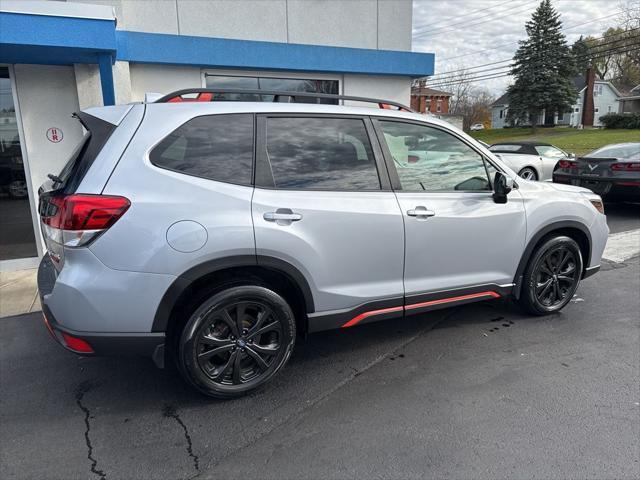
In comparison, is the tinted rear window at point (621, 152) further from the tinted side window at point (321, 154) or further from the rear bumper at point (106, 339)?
the rear bumper at point (106, 339)

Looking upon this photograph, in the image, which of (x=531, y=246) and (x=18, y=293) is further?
(x=18, y=293)

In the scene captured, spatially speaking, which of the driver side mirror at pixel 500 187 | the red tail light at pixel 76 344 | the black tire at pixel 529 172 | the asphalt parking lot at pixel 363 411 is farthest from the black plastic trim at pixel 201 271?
the black tire at pixel 529 172

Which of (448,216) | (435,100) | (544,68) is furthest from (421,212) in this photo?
(435,100)

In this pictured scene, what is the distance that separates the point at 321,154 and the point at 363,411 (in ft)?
5.57

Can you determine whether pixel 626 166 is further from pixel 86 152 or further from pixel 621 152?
pixel 86 152

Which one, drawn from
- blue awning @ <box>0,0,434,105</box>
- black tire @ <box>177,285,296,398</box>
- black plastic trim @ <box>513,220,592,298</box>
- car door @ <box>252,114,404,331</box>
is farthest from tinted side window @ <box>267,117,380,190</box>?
blue awning @ <box>0,0,434,105</box>

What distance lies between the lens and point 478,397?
3.08 m

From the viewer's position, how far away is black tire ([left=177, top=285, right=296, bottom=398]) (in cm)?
280

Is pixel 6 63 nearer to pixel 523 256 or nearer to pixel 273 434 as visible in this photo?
pixel 273 434

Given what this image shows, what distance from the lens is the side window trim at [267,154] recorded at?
2947 millimetres

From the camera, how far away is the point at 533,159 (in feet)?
44.0

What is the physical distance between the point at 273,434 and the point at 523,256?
2.55 metres

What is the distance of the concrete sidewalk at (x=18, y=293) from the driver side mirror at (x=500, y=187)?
4.57m

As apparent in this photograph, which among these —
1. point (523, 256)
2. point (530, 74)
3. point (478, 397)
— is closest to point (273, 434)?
point (478, 397)
